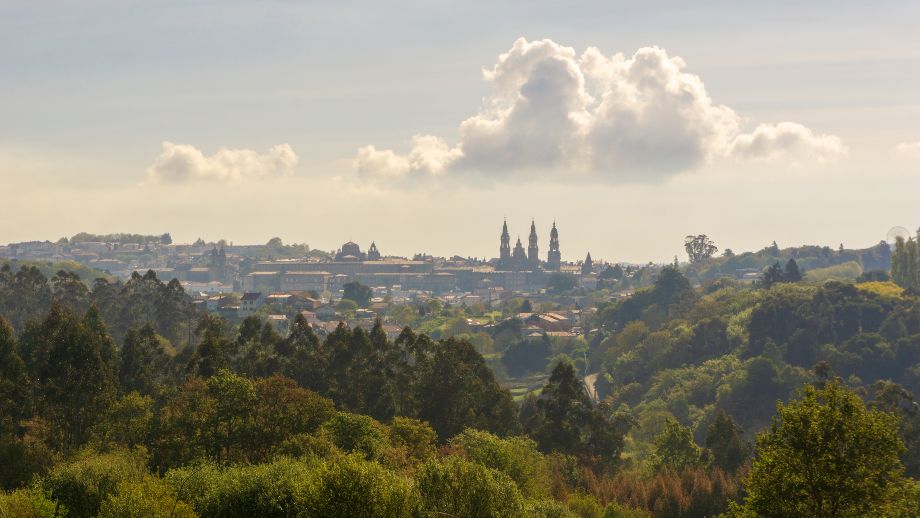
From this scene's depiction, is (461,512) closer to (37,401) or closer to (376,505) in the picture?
(376,505)

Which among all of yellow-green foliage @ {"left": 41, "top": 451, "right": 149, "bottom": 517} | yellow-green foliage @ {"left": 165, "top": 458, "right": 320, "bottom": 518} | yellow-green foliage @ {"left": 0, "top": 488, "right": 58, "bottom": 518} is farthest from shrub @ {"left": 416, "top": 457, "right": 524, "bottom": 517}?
yellow-green foliage @ {"left": 0, "top": 488, "right": 58, "bottom": 518}

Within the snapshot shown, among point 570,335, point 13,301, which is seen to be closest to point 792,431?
point 13,301

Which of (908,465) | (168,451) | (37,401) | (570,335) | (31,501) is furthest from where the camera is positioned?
(570,335)

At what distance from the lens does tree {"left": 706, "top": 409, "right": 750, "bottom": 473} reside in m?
71.5

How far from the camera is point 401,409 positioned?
71062 millimetres

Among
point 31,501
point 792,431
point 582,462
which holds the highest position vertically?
point 792,431

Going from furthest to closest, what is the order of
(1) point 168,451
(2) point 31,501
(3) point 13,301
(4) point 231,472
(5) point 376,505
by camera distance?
1. (3) point 13,301
2. (1) point 168,451
3. (4) point 231,472
4. (2) point 31,501
5. (5) point 376,505

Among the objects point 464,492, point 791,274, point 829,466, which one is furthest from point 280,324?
point 829,466

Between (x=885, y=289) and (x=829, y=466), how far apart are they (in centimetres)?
11135

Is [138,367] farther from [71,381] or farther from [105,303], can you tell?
[105,303]

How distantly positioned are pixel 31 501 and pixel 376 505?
1198 cm

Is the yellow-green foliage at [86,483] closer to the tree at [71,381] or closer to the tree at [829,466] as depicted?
the tree at [71,381]

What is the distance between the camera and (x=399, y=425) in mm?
61625

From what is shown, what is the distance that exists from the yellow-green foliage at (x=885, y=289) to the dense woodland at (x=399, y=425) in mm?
9414
